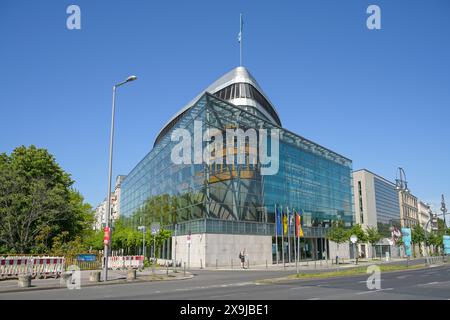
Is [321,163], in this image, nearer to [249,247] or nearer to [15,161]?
[249,247]

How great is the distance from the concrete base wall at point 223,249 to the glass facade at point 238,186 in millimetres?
955

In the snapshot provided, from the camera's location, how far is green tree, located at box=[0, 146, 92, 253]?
1531 inches

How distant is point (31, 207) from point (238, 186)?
23.2 meters

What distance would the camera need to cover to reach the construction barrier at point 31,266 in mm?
23891

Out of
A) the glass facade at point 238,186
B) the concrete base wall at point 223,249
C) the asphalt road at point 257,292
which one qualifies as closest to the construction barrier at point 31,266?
the asphalt road at point 257,292

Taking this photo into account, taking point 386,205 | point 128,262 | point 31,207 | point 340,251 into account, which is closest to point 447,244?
point 386,205

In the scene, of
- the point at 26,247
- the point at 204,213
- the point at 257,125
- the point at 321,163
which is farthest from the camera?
the point at 321,163

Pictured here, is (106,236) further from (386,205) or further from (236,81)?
(386,205)

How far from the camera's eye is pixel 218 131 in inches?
1908

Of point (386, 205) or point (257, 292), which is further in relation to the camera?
point (386, 205)

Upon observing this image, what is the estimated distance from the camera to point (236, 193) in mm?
47344
